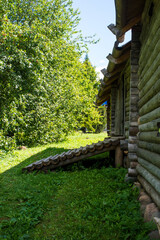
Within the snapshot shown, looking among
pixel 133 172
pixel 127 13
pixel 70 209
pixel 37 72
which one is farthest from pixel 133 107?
pixel 37 72

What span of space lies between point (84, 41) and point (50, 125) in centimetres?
815

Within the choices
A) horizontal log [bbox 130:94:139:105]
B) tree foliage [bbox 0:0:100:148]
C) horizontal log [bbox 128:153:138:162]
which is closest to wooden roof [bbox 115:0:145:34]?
horizontal log [bbox 130:94:139:105]

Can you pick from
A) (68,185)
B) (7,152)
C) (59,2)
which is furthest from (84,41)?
(68,185)

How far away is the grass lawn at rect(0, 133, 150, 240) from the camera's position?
121 inches

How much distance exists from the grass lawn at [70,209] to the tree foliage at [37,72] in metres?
4.36

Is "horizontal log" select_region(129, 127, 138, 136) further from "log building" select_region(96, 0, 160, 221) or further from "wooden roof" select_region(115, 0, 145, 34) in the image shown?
"wooden roof" select_region(115, 0, 145, 34)

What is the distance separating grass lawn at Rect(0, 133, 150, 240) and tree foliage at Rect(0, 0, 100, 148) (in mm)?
4364

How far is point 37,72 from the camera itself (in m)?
9.56

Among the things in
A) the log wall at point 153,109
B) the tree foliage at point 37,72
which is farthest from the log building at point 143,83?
the tree foliage at point 37,72

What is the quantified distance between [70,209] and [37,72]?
6.92 meters

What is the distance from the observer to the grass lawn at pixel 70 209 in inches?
121

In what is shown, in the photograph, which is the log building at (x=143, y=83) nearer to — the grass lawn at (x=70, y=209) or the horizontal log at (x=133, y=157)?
the horizontal log at (x=133, y=157)

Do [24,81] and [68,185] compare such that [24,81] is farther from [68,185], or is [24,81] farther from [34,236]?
[34,236]

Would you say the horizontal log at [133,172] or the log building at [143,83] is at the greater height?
the log building at [143,83]
